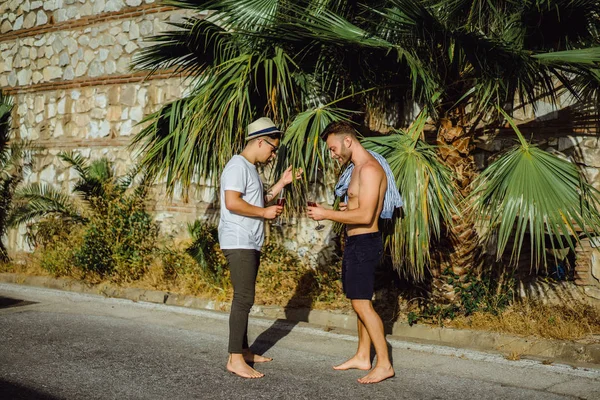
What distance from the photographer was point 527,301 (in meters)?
8.35

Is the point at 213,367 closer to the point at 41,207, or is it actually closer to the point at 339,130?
the point at 339,130

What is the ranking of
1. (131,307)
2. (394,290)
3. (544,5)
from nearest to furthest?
(544,5)
(394,290)
(131,307)

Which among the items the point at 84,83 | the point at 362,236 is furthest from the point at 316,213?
the point at 84,83

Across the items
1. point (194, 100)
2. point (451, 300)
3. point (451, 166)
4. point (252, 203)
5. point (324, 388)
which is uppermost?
point (194, 100)

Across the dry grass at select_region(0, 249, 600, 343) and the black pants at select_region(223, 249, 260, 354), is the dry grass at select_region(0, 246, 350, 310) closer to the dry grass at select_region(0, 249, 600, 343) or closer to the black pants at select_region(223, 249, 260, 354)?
the dry grass at select_region(0, 249, 600, 343)

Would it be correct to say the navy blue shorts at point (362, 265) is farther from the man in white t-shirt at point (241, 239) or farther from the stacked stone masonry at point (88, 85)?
the stacked stone masonry at point (88, 85)

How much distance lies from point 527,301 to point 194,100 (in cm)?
420

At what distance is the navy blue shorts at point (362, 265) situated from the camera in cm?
608

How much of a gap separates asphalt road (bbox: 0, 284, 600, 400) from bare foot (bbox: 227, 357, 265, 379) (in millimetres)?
60

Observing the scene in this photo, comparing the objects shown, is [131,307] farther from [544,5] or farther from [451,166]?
[544,5]

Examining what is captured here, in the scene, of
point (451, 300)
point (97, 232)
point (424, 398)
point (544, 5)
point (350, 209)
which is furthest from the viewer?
point (97, 232)

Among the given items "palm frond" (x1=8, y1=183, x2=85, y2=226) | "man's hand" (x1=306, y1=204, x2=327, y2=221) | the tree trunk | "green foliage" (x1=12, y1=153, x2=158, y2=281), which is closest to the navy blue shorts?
"man's hand" (x1=306, y1=204, x2=327, y2=221)

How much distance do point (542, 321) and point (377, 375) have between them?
249 centimetres

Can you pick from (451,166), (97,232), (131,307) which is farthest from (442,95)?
(97,232)
